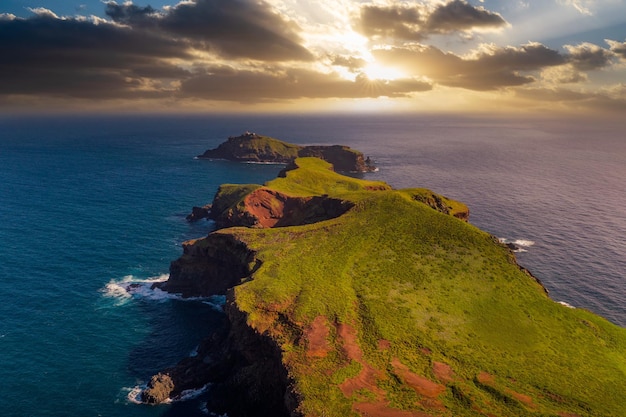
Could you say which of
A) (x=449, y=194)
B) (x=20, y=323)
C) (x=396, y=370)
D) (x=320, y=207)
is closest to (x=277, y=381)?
(x=396, y=370)

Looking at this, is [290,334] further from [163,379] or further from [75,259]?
[75,259]

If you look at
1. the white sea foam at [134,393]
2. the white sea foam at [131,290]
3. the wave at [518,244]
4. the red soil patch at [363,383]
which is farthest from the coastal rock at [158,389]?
the wave at [518,244]

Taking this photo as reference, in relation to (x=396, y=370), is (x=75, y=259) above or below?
below

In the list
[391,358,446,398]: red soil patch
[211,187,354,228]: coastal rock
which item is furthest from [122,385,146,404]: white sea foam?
[211,187,354,228]: coastal rock

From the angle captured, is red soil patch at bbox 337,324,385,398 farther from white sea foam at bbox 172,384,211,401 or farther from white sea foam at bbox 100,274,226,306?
white sea foam at bbox 100,274,226,306

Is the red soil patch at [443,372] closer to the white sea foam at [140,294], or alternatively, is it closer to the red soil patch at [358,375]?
the red soil patch at [358,375]

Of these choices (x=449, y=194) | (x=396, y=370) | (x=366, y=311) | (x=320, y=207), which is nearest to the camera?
(x=396, y=370)
